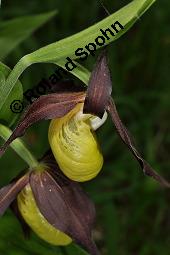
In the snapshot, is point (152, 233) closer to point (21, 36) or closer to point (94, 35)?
point (21, 36)

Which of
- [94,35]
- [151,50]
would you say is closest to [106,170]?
[151,50]

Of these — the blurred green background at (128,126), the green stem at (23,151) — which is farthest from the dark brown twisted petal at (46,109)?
the blurred green background at (128,126)

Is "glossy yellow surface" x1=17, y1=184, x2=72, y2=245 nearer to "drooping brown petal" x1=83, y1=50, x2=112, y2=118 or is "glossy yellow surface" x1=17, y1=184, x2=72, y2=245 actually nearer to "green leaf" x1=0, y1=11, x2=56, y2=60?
"drooping brown petal" x1=83, y1=50, x2=112, y2=118

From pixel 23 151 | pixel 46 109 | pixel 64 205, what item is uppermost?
pixel 46 109

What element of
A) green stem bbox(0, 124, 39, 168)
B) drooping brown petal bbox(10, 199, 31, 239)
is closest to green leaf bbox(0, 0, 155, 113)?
green stem bbox(0, 124, 39, 168)

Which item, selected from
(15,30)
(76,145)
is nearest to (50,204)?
(76,145)

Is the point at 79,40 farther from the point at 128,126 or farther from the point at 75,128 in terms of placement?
the point at 128,126
